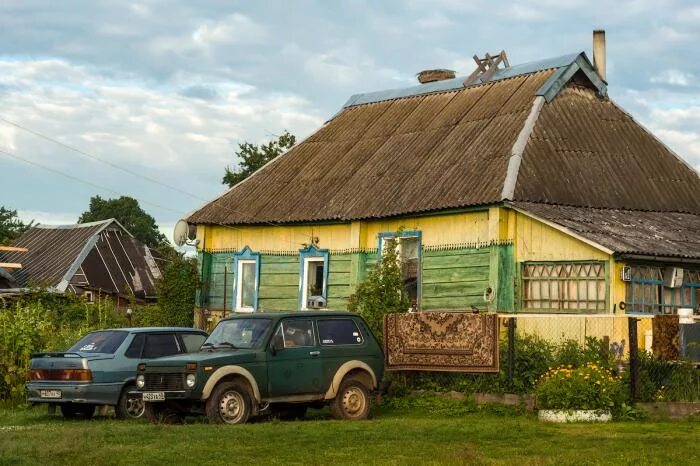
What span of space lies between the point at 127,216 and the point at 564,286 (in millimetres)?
56679

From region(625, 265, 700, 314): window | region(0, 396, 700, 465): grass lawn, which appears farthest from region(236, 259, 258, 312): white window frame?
region(0, 396, 700, 465): grass lawn

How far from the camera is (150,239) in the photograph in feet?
244

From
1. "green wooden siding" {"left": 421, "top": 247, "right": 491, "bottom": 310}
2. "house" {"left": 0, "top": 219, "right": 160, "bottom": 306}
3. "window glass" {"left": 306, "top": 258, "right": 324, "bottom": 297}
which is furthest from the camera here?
"house" {"left": 0, "top": 219, "right": 160, "bottom": 306}

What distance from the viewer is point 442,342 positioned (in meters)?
19.0

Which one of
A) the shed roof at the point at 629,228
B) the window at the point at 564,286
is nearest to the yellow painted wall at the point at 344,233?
the window at the point at 564,286

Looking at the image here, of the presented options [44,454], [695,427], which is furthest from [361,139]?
[44,454]

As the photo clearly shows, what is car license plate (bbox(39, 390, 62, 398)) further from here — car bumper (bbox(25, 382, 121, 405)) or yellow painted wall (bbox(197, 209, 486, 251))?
yellow painted wall (bbox(197, 209, 486, 251))

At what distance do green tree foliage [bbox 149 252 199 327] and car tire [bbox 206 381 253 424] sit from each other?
546 inches

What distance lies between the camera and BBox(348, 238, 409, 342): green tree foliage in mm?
21891

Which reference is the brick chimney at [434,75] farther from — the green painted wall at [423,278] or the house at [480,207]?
the green painted wall at [423,278]

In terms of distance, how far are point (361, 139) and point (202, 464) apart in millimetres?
19226

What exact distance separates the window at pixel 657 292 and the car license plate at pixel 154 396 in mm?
9247

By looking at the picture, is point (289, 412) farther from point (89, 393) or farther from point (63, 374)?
point (63, 374)

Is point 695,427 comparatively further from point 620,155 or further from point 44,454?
point 620,155
